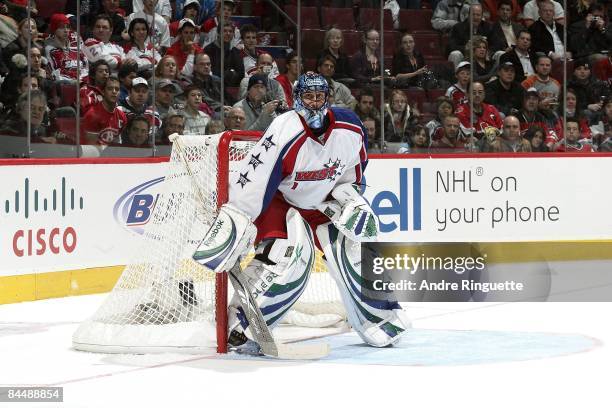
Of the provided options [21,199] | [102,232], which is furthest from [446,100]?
[21,199]

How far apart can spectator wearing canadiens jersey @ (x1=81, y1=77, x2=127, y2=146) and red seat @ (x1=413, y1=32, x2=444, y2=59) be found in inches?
85.0

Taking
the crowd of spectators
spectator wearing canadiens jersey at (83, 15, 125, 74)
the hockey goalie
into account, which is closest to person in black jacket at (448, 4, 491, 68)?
the crowd of spectators

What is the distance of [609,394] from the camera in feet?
13.4

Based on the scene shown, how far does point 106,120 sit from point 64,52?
0.50 m

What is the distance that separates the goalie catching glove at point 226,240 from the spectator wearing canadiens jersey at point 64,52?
3.04 meters

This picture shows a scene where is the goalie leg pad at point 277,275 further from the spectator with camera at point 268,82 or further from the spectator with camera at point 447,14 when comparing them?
the spectator with camera at point 447,14

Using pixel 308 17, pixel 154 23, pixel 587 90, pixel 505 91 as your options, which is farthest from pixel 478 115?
pixel 154 23

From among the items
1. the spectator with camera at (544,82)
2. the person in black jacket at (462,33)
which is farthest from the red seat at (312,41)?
the spectator with camera at (544,82)

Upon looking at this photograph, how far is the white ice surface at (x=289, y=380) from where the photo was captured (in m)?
3.96

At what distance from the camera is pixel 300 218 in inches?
206

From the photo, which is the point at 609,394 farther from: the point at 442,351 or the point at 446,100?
the point at 446,100

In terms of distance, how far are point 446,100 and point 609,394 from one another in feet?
15.1

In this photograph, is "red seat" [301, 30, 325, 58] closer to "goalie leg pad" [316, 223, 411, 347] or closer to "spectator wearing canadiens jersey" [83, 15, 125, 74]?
"spectator wearing canadiens jersey" [83, 15, 125, 74]

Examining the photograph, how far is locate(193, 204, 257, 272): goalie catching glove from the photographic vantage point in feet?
15.9
